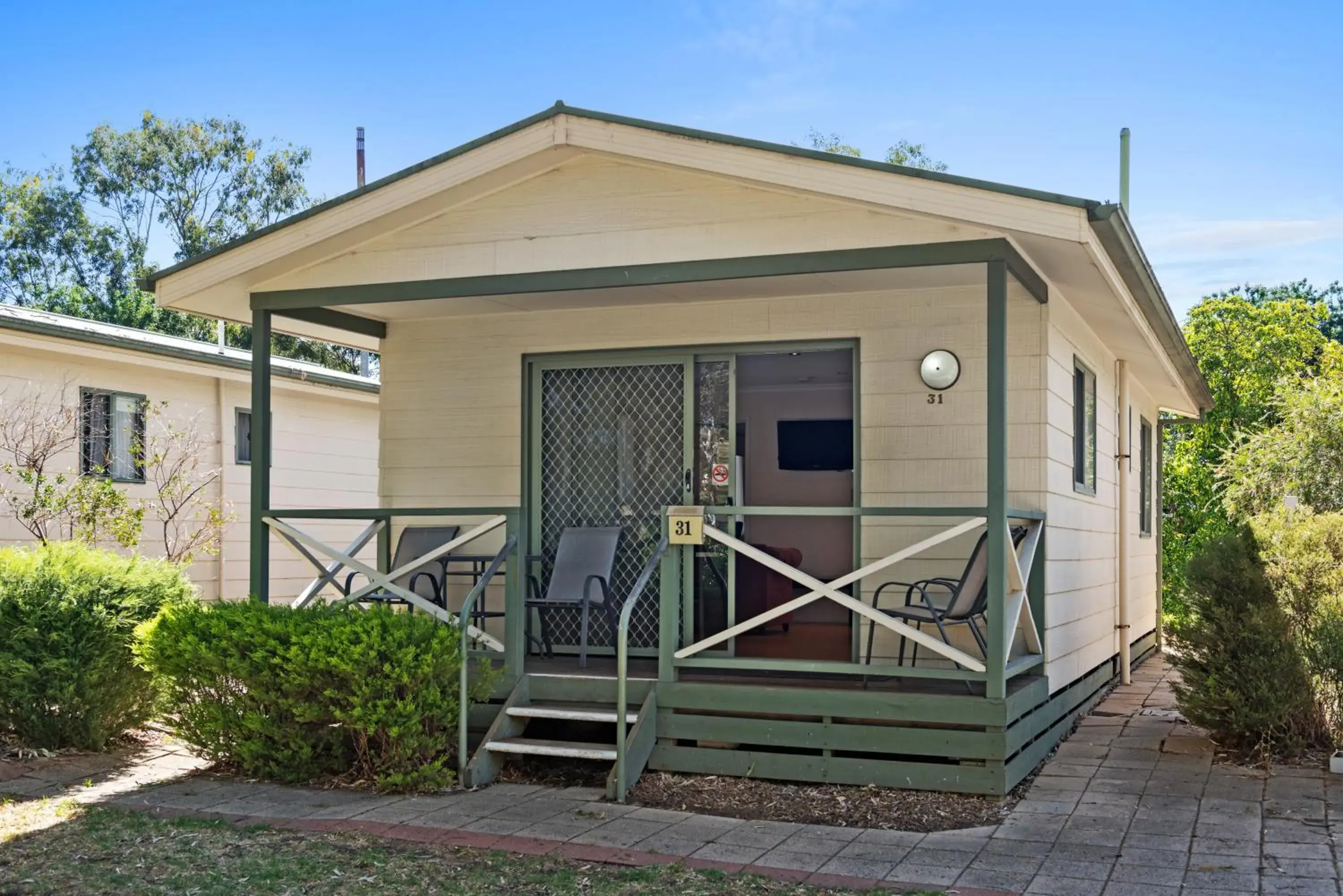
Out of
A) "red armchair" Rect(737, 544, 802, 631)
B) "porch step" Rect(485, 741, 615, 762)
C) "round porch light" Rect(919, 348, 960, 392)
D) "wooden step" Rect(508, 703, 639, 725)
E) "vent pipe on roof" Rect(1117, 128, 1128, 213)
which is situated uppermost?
"vent pipe on roof" Rect(1117, 128, 1128, 213)

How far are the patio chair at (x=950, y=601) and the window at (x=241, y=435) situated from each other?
7.48 metres

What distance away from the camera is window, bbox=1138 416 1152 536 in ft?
38.5

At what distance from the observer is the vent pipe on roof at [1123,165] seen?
36.0ft

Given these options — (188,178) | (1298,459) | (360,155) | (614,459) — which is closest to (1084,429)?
(614,459)

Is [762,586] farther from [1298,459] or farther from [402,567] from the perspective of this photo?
[1298,459]

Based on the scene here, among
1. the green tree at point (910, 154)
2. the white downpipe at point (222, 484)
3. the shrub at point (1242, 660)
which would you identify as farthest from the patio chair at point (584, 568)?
the green tree at point (910, 154)

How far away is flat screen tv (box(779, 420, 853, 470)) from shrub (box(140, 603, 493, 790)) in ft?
11.9

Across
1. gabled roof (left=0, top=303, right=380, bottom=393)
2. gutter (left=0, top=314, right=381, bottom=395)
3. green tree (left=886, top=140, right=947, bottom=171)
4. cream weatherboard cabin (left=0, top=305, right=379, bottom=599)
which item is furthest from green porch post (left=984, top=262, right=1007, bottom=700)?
green tree (left=886, top=140, right=947, bottom=171)

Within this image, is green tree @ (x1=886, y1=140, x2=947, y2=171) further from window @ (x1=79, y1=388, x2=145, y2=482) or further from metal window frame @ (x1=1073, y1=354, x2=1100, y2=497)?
window @ (x1=79, y1=388, x2=145, y2=482)

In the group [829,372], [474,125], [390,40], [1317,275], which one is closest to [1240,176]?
[1317,275]

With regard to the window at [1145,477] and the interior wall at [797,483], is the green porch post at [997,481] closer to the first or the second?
the interior wall at [797,483]

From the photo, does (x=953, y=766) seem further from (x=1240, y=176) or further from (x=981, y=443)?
(x=1240, y=176)

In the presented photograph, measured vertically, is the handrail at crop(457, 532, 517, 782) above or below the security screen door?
below

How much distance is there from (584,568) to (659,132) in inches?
104
